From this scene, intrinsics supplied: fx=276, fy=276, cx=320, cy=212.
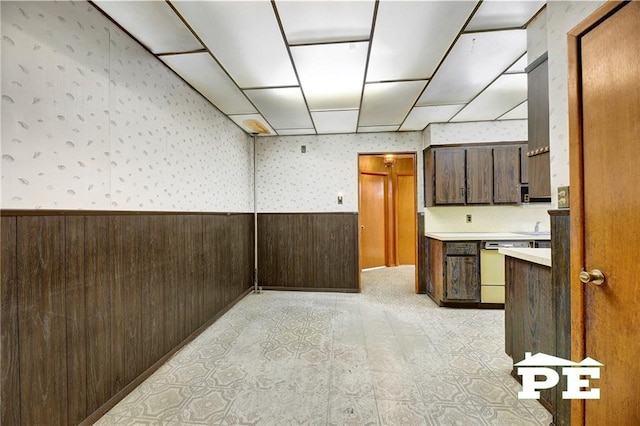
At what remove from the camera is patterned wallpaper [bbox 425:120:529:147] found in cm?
380

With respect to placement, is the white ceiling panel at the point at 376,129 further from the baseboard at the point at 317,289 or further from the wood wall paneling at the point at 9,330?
the wood wall paneling at the point at 9,330

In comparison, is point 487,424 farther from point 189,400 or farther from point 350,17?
point 350,17

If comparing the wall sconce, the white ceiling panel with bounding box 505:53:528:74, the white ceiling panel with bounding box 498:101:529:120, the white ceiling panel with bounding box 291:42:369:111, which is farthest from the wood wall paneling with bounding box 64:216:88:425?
the wall sconce

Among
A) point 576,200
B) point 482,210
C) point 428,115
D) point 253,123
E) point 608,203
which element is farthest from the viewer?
point 482,210

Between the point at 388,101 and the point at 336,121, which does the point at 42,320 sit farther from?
the point at 336,121

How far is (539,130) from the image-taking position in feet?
6.05

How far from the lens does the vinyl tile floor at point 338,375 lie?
1.65m

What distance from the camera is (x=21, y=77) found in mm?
1275

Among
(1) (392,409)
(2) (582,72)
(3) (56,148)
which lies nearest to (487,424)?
(1) (392,409)

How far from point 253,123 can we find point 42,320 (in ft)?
10.0

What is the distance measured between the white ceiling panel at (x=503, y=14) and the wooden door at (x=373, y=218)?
13.6 ft

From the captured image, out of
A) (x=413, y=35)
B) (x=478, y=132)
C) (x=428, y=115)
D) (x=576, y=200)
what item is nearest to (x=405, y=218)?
(x=478, y=132)

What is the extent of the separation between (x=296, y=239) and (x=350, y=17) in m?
3.20

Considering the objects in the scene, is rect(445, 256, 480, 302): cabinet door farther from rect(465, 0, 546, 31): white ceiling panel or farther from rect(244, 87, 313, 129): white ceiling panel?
rect(244, 87, 313, 129): white ceiling panel
